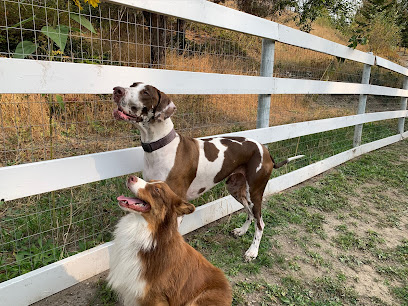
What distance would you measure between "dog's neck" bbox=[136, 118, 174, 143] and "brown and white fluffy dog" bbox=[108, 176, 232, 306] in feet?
2.03

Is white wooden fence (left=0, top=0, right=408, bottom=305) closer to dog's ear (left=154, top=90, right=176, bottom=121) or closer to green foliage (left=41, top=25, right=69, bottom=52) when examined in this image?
green foliage (left=41, top=25, right=69, bottom=52)

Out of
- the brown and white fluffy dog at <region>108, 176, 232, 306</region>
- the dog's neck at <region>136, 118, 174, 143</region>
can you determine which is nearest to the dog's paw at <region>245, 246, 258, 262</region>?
the brown and white fluffy dog at <region>108, 176, 232, 306</region>

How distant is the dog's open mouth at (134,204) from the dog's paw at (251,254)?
162cm

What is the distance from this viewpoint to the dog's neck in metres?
2.47

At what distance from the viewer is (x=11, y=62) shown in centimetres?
188

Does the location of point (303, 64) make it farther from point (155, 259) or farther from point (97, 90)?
point (155, 259)

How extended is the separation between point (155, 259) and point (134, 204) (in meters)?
0.40

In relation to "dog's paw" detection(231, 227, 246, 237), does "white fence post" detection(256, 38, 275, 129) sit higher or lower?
higher

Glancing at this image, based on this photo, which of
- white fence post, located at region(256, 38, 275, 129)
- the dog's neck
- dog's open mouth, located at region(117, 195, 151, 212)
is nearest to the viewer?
dog's open mouth, located at region(117, 195, 151, 212)

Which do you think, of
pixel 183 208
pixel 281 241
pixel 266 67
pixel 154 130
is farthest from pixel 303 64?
pixel 183 208

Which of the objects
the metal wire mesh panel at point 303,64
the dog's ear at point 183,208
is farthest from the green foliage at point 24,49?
the metal wire mesh panel at point 303,64

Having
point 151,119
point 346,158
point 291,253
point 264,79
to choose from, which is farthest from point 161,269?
point 346,158

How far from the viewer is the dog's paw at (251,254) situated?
310 centimetres

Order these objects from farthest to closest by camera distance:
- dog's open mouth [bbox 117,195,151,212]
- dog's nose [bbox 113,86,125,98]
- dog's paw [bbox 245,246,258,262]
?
1. dog's paw [bbox 245,246,258,262]
2. dog's nose [bbox 113,86,125,98]
3. dog's open mouth [bbox 117,195,151,212]
